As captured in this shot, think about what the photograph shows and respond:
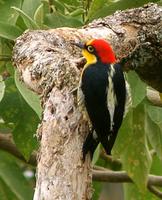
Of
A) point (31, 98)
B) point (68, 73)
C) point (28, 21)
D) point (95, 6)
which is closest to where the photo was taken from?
point (68, 73)

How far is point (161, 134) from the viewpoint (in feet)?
9.77

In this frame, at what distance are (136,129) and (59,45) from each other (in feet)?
2.45

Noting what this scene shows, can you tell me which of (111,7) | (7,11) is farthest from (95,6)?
(7,11)

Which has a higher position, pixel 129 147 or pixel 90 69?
pixel 90 69

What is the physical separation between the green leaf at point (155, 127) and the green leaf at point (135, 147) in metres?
0.03

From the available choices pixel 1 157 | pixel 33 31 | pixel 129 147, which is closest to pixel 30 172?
pixel 1 157

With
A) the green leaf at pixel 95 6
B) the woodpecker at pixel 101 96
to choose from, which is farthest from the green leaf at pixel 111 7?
the woodpecker at pixel 101 96

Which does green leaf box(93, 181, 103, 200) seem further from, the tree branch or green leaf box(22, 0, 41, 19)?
green leaf box(22, 0, 41, 19)

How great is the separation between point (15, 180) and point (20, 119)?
1.01 ft

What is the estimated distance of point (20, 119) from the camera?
2.88 meters

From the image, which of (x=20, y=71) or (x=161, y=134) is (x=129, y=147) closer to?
(x=161, y=134)

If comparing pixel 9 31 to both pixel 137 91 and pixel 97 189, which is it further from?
pixel 97 189

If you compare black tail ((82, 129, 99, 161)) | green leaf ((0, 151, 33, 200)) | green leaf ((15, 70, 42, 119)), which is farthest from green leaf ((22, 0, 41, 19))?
black tail ((82, 129, 99, 161))

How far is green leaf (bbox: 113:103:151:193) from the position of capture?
9.68ft
